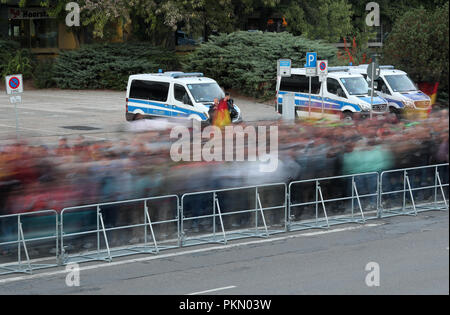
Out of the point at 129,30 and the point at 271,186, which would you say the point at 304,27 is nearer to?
the point at 129,30

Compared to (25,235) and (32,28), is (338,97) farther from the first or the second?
Answer: (32,28)

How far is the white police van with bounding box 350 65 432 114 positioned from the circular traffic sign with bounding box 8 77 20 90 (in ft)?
43.4

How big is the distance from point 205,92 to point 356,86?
21.4 feet

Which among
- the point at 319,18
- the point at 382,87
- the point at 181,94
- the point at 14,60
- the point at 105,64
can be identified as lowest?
the point at 382,87

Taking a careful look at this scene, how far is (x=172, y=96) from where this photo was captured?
27484 mm

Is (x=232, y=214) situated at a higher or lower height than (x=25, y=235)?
lower

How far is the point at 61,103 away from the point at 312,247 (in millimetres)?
26749

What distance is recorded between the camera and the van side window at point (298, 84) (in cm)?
3123

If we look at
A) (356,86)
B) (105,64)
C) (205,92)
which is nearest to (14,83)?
(205,92)

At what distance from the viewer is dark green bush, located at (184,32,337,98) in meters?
38.8

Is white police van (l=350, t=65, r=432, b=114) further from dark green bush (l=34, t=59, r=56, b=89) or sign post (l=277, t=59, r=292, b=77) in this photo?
dark green bush (l=34, t=59, r=56, b=89)

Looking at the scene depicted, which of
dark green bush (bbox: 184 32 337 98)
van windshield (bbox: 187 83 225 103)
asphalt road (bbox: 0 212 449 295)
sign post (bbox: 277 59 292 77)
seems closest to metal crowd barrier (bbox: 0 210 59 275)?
asphalt road (bbox: 0 212 449 295)

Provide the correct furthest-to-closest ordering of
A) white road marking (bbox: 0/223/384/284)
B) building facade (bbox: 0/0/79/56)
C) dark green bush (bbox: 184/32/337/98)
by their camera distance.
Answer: building facade (bbox: 0/0/79/56) < dark green bush (bbox: 184/32/337/98) < white road marking (bbox: 0/223/384/284)

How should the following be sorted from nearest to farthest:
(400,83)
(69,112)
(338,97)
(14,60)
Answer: (338,97) < (400,83) < (69,112) < (14,60)
